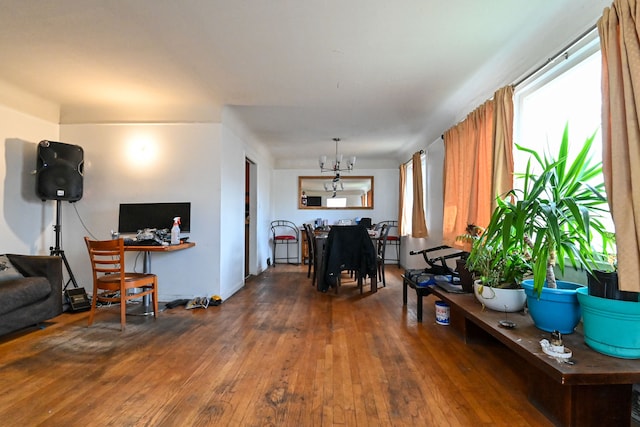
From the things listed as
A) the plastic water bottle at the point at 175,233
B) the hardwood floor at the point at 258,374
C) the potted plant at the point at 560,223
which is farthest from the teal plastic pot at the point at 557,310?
the plastic water bottle at the point at 175,233

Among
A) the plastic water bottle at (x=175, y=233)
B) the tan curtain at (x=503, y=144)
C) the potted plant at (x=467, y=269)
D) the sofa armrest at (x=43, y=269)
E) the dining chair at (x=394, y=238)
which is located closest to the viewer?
the tan curtain at (x=503, y=144)

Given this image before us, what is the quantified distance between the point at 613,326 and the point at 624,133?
2.88ft

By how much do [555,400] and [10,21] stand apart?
398 centimetres

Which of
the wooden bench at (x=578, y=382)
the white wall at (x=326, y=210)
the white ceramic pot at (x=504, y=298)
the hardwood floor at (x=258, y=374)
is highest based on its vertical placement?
the white wall at (x=326, y=210)

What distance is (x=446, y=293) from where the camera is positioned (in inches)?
104

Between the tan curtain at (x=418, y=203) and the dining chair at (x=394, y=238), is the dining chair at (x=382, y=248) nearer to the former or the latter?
the tan curtain at (x=418, y=203)

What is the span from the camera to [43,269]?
9.43 ft

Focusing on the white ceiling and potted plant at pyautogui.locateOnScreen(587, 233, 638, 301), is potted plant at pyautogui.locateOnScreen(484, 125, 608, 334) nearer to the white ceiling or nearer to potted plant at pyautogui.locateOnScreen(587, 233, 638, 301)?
potted plant at pyautogui.locateOnScreen(587, 233, 638, 301)

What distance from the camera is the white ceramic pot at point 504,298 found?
202cm

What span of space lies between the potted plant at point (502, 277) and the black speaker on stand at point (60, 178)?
12.6 ft

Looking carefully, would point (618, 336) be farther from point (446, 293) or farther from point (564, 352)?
point (446, 293)

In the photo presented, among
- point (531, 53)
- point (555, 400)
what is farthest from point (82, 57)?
point (555, 400)

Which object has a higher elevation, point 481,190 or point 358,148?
point 358,148

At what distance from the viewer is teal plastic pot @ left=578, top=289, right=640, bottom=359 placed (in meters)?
1.35
